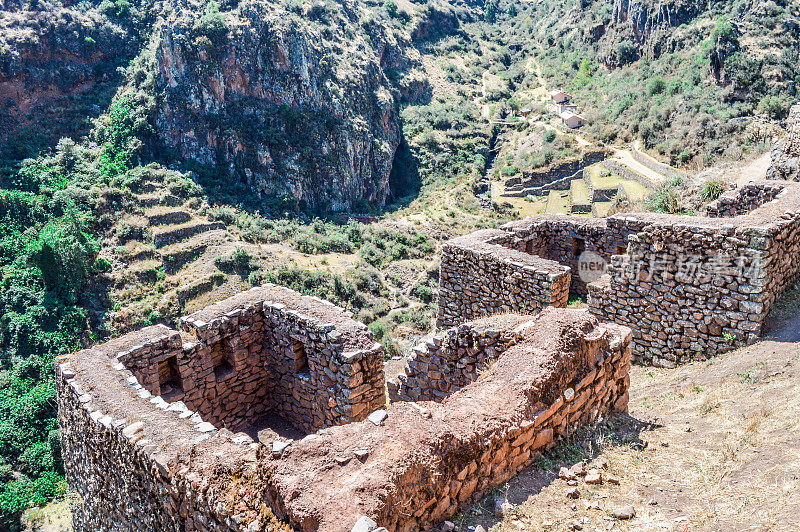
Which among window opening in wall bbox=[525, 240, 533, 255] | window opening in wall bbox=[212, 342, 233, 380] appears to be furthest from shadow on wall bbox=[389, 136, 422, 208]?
window opening in wall bbox=[212, 342, 233, 380]

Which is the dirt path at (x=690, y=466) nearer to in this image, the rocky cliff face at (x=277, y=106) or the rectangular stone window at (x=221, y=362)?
the rectangular stone window at (x=221, y=362)

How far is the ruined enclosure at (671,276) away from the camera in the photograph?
7.70 metres

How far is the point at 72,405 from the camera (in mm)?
6273

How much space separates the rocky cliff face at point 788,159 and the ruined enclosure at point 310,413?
9.12 m

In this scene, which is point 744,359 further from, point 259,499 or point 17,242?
point 17,242

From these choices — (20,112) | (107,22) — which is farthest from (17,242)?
(107,22)

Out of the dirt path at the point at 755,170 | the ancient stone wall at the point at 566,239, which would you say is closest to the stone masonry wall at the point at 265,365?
the ancient stone wall at the point at 566,239

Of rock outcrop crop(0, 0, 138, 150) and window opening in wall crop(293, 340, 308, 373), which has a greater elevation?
rock outcrop crop(0, 0, 138, 150)

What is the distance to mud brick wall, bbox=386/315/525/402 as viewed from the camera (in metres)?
6.08

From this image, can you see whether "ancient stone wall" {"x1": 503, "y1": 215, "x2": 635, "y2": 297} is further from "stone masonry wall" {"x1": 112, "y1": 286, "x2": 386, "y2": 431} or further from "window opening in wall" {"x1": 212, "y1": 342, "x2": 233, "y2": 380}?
"window opening in wall" {"x1": 212, "y1": 342, "x2": 233, "y2": 380}

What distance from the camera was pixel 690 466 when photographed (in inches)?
187

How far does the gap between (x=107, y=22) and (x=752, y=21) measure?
64552 mm

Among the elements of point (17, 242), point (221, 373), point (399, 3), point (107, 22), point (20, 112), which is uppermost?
point (399, 3)

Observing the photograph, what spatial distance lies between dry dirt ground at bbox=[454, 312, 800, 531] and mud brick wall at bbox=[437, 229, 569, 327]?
242 cm
